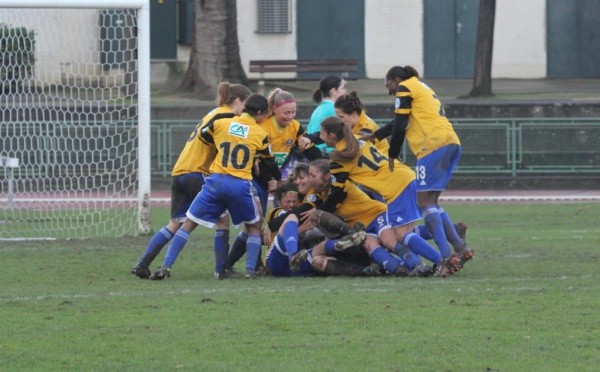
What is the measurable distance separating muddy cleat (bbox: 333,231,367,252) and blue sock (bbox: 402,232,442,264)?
0.49 metres

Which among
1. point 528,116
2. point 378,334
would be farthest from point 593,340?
point 528,116

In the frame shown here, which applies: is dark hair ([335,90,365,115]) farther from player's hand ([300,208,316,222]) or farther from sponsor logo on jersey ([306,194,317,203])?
player's hand ([300,208,316,222])

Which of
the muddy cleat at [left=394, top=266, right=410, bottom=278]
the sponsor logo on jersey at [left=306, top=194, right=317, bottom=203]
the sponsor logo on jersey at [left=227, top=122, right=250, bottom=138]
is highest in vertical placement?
the sponsor logo on jersey at [left=227, top=122, right=250, bottom=138]

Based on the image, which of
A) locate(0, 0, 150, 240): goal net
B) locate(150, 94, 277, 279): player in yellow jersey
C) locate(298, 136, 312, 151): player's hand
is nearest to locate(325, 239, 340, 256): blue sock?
locate(150, 94, 277, 279): player in yellow jersey

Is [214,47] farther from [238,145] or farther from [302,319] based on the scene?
[302,319]

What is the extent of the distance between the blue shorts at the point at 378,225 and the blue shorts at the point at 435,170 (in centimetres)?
39

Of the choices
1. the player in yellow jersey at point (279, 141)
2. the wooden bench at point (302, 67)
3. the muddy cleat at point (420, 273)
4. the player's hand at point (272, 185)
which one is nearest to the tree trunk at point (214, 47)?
the wooden bench at point (302, 67)

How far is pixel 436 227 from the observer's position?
9.15 meters

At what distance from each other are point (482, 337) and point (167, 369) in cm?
185

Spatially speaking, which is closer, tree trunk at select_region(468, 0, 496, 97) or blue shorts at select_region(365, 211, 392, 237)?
blue shorts at select_region(365, 211, 392, 237)

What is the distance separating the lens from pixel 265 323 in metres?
6.74

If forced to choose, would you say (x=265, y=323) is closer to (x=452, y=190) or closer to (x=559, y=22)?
(x=452, y=190)

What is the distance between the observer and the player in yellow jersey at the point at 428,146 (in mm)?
9141

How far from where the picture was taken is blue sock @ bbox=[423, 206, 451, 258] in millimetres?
9078
